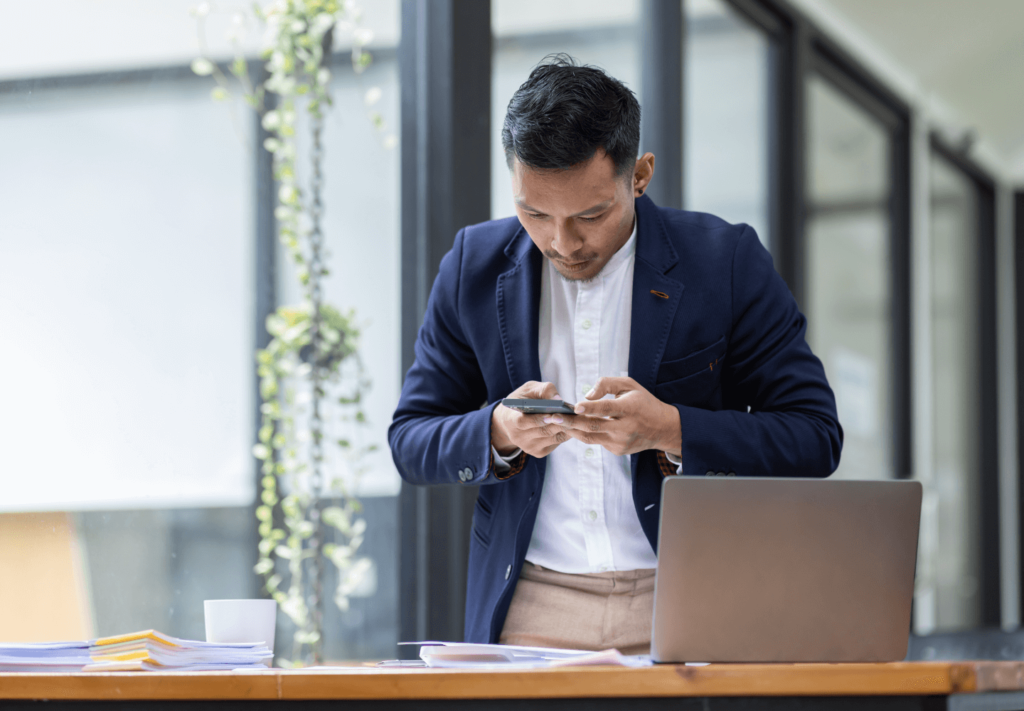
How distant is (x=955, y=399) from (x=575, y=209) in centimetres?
602

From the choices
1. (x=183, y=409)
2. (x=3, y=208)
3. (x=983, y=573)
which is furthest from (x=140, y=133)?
(x=983, y=573)

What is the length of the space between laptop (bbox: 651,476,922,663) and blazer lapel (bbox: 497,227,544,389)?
1.95 feet

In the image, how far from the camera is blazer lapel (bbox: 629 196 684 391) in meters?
1.64

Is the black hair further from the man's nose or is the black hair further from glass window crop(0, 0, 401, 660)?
glass window crop(0, 0, 401, 660)

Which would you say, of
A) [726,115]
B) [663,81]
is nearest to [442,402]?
[663,81]

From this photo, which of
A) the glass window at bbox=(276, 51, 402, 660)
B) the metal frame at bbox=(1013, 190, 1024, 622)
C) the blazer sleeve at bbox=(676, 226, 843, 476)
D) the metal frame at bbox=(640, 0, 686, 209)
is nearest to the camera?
the blazer sleeve at bbox=(676, 226, 843, 476)

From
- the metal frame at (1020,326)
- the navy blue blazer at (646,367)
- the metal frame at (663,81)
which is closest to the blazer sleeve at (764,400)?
the navy blue blazer at (646,367)

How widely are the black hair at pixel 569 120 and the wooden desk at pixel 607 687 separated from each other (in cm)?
77

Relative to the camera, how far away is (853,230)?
5.30 metres

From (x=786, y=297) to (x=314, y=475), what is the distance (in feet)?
3.74

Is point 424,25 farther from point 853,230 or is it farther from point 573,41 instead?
point 853,230

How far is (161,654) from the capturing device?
1197 mm

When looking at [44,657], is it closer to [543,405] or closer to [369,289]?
[543,405]

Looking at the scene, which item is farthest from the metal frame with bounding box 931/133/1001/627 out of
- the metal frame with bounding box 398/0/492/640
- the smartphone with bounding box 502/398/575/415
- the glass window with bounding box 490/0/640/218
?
the smartphone with bounding box 502/398/575/415
